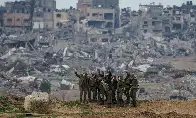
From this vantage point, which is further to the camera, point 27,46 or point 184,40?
point 184,40

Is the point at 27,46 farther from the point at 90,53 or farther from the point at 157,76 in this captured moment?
the point at 157,76

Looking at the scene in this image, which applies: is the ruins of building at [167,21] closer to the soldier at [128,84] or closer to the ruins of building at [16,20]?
the ruins of building at [16,20]

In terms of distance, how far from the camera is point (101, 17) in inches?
4916

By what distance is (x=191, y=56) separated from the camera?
3713 inches

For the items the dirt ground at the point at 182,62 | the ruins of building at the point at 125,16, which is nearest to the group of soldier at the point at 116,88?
the dirt ground at the point at 182,62

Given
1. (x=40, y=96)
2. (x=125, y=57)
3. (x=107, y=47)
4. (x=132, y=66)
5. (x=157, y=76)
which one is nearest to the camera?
(x=40, y=96)

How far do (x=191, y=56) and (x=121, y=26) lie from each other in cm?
3735

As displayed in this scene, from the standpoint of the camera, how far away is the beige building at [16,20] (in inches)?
4589

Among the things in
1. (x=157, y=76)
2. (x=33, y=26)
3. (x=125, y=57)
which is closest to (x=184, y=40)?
(x=125, y=57)

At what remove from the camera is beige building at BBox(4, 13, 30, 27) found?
11656 centimetres

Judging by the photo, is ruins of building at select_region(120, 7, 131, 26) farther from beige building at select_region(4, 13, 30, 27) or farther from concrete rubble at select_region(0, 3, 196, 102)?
beige building at select_region(4, 13, 30, 27)

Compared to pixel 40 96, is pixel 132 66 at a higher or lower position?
lower

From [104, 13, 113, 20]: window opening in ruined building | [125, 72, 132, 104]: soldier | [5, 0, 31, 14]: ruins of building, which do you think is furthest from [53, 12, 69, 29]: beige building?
[125, 72, 132, 104]: soldier

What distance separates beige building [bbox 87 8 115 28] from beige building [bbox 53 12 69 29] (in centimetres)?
581
